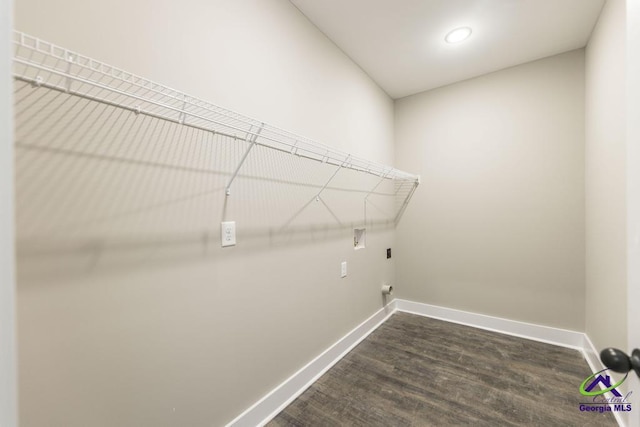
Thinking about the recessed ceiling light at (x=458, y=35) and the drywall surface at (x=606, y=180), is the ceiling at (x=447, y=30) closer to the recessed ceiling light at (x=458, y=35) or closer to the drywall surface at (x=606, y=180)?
the recessed ceiling light at (x=458, y=35)

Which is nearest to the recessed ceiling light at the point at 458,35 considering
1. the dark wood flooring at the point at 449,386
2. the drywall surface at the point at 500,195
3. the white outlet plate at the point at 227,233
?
the drywall surface at the point at 500,195

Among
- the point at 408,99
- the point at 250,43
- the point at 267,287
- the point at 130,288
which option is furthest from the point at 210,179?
the point at 408,99

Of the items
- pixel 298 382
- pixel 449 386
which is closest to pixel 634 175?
pixel 449 386

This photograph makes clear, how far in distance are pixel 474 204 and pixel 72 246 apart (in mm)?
2879

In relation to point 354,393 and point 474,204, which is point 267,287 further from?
point 474,204

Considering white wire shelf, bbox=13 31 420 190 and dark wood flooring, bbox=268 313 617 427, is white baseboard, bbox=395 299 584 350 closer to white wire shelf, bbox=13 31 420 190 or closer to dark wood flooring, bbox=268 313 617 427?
dark wood flooring, bbox=268 313 617 427

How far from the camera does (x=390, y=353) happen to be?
6.75ft

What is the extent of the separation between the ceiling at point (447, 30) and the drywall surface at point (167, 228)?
30cm

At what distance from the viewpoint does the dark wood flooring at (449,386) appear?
142cm

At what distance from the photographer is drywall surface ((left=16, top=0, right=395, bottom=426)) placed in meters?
0.76

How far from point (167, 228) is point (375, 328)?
2136 mm

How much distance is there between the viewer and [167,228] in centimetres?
104

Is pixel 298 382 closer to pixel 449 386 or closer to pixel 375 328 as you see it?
pixel 449 386

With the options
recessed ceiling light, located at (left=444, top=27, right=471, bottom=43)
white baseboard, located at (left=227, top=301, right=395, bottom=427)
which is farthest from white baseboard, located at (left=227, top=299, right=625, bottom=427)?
recessed ceiling light, located at (left=444, top=27, right=471, bottom=43)
